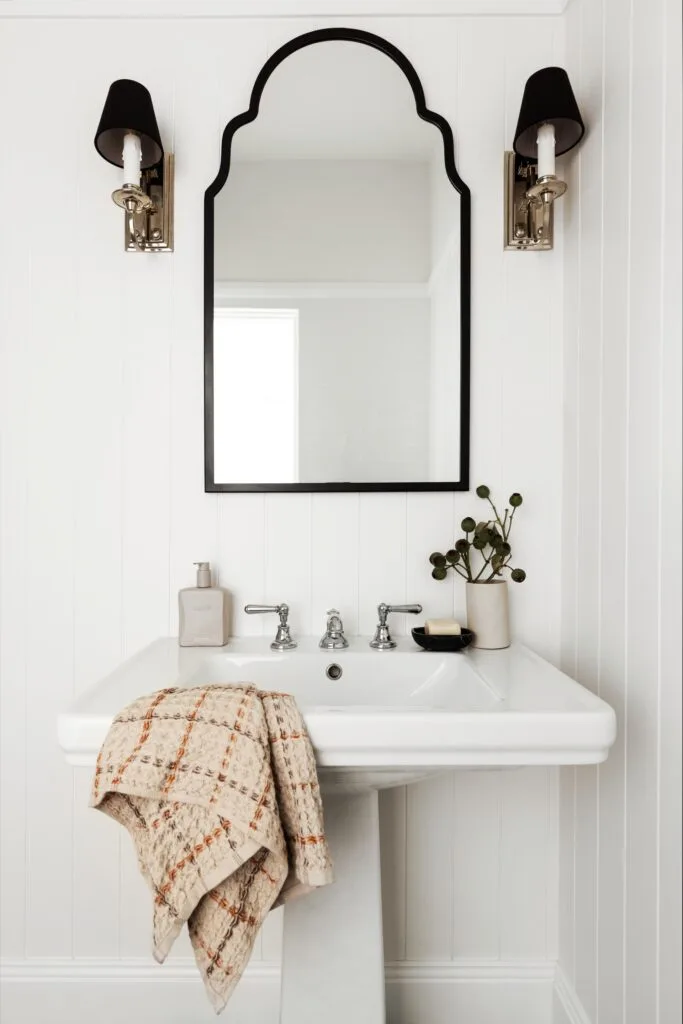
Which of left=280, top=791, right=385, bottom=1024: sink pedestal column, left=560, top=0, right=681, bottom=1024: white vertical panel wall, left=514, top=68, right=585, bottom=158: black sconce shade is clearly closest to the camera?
left=560, top=0, right=681, bottom=1024: white vertical panel wall

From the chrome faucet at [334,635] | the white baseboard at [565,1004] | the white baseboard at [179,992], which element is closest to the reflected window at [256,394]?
the chrome faucet at [334,635]

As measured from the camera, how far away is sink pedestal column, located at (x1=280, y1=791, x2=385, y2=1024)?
111 cm

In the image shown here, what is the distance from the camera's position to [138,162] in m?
1.28

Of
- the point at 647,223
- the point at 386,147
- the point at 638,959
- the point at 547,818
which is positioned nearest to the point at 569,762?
the point at 638,959

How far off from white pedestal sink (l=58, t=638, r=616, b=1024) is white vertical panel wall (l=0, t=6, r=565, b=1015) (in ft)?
0.58

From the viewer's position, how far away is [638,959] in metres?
1.06

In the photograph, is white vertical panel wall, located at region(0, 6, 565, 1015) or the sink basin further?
white vertical panel wall, located at region(0, 6, 565, 1015)

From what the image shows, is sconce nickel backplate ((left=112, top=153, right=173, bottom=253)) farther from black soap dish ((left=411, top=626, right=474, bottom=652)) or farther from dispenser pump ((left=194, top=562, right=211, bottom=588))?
black soap dish ((left=411, top=626, right=474, bottom=652))

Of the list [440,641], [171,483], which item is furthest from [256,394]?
[440,641]

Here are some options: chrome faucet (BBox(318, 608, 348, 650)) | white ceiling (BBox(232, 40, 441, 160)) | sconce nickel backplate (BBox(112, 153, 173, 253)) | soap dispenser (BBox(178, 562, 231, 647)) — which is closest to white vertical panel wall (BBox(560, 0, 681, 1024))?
white ceiling (BBox(232, 40, 441, 160))

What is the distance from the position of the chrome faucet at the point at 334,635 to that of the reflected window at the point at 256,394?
1.00 ft

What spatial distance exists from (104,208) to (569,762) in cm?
139

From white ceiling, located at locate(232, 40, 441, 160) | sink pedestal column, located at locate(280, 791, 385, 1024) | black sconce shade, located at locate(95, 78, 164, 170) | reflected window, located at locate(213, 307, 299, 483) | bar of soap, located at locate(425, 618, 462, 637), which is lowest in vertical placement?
sink pedestal column, located at locate(280, 791, 385, 1024)

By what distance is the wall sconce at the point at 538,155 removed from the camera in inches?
48.3
